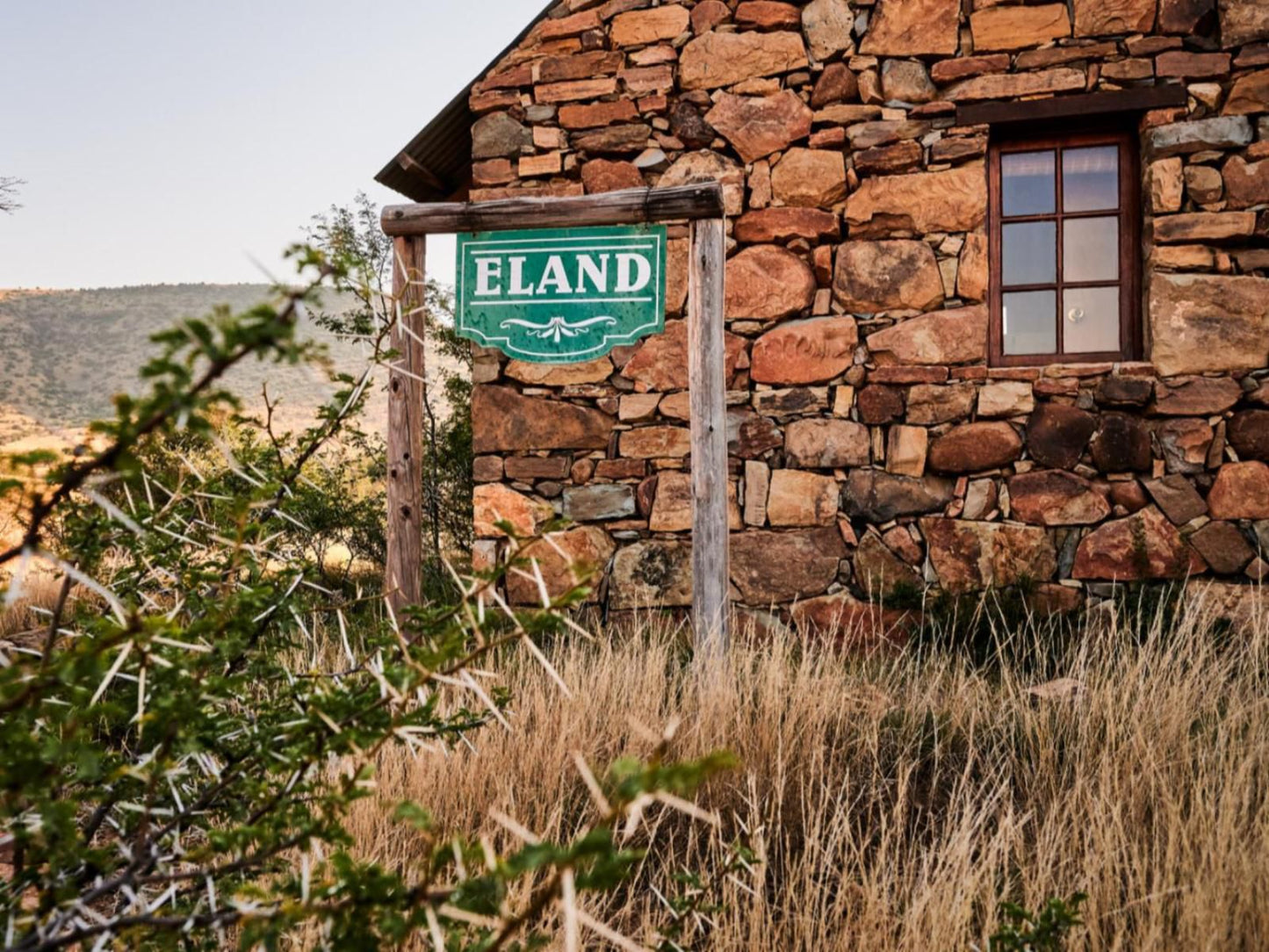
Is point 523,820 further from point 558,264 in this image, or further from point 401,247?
point 401,247

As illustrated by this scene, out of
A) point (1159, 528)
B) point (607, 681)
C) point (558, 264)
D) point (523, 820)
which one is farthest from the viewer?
point (1159, 528)

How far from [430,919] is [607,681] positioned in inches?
102

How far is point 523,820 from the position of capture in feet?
8.67

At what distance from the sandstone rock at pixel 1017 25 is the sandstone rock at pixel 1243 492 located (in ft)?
7.90

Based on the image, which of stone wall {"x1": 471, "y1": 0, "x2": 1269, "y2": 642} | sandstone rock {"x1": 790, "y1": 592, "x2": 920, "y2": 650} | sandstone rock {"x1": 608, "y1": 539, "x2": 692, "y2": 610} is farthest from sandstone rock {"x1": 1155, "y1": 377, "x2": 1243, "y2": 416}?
sandstone rock {"x1": 608, "y1": 539, "x2": 692, "y2": 610}

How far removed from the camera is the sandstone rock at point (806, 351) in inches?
199

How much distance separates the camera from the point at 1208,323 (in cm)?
473

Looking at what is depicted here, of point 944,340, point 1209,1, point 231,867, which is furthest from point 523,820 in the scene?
point 1209,1

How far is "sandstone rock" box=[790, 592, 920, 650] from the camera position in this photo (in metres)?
4.95

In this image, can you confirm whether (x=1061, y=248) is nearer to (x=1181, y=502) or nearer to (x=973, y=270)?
(x=973, y=270)

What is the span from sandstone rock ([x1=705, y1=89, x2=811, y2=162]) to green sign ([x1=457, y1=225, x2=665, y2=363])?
182cm

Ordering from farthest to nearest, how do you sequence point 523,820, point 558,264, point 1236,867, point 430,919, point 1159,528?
point 1159,528 < point 558,264 < point 523,820 < point 1236,867 < point 430,919

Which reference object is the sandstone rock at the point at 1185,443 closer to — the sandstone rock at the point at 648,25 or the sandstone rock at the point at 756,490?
the sandstone rock at the point at 756,490

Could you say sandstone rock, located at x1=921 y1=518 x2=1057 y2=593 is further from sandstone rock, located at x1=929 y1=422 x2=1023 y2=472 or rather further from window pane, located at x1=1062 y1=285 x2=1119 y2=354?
window pane, located at x1=1062 y1=285 x2=1119 y2=354
